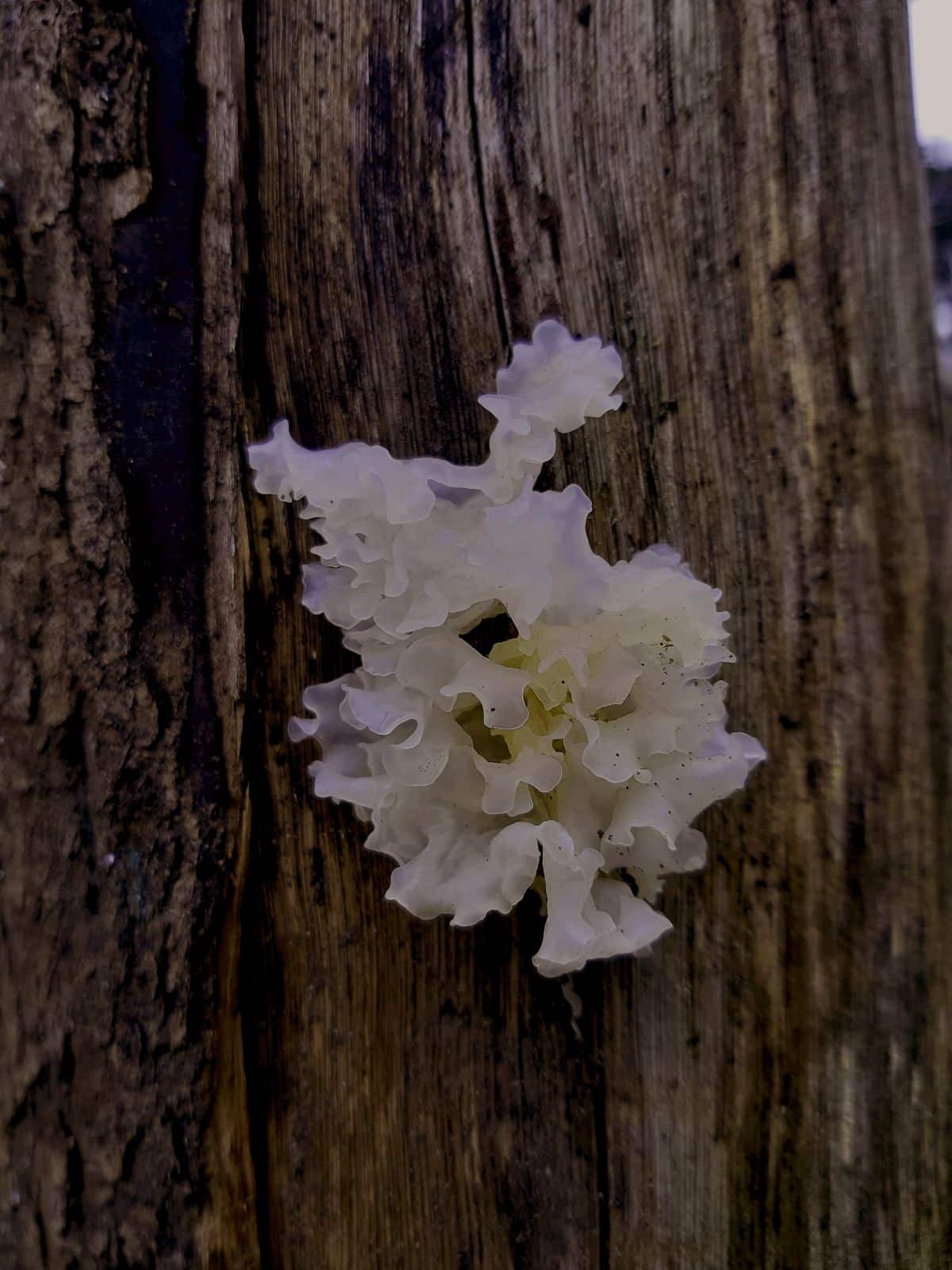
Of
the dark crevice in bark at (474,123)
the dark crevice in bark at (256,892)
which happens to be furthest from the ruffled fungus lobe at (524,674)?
the dark crevice in bark at (474,123)

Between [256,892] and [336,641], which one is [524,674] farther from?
[256,892]

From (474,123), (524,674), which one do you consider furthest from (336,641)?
(474,123)

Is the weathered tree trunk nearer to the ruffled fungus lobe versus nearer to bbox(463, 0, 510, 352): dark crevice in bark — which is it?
bbox(463, 0, 510, 352): dark crevice in bark

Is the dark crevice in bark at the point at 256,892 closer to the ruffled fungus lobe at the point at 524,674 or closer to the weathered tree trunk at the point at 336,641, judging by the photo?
the weathered tree trunk at the point at 336,641

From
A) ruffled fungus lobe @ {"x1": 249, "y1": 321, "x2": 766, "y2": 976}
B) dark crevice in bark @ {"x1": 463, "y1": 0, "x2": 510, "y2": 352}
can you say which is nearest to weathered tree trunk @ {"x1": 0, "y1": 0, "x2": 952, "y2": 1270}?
dark crevice in bark @ {"x1": 463, "y1": 0, "x2": 510, "y2": 352}

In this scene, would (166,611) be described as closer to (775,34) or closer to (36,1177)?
(36,1177)

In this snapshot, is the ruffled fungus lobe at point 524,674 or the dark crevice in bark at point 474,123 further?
the dark crevice in bark at point 474,123
